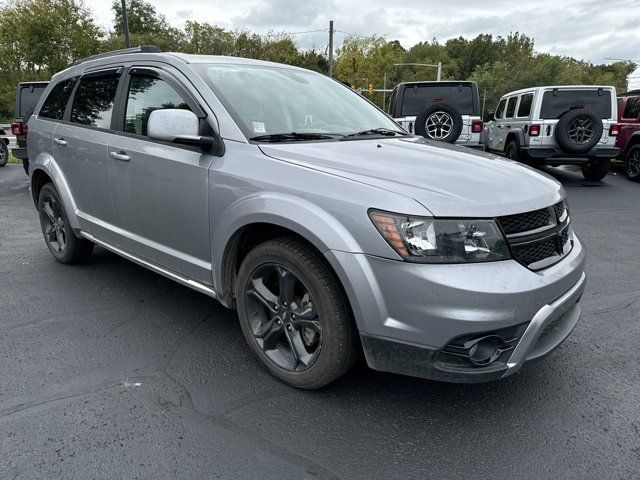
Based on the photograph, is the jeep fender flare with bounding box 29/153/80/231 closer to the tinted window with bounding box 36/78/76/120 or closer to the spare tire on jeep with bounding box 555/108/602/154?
the tinted window with bounding box 36/78/76/120

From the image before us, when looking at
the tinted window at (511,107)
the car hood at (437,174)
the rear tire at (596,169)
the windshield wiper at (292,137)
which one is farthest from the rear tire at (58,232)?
the tinted window at (511,107)

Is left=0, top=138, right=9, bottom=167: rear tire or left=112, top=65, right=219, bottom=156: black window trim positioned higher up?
left=112, top=65, right=219, bottom=156: black window trim

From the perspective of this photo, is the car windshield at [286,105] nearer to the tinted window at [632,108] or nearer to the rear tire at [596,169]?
the rear tire at [596,169]

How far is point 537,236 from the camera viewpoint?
237cm

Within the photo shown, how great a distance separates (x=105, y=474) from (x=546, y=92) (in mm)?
10867

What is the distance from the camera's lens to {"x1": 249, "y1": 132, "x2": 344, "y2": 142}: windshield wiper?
2.86m

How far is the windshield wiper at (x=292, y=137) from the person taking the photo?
9.37 feet

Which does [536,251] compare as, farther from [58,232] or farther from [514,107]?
[514,107]

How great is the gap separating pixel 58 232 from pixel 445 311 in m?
3.98

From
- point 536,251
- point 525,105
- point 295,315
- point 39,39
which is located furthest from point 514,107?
point 39,39

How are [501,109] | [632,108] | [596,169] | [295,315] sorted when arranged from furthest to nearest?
[501,109]
[632,108]
[596,169]
[295,315]

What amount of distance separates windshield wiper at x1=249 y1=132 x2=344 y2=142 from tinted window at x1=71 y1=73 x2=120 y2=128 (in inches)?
59.1

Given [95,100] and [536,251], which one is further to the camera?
[95,100]

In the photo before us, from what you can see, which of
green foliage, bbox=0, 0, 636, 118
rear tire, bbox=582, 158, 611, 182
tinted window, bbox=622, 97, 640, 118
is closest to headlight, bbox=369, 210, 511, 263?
rear tire, bbox=582, 158, 611, 182
